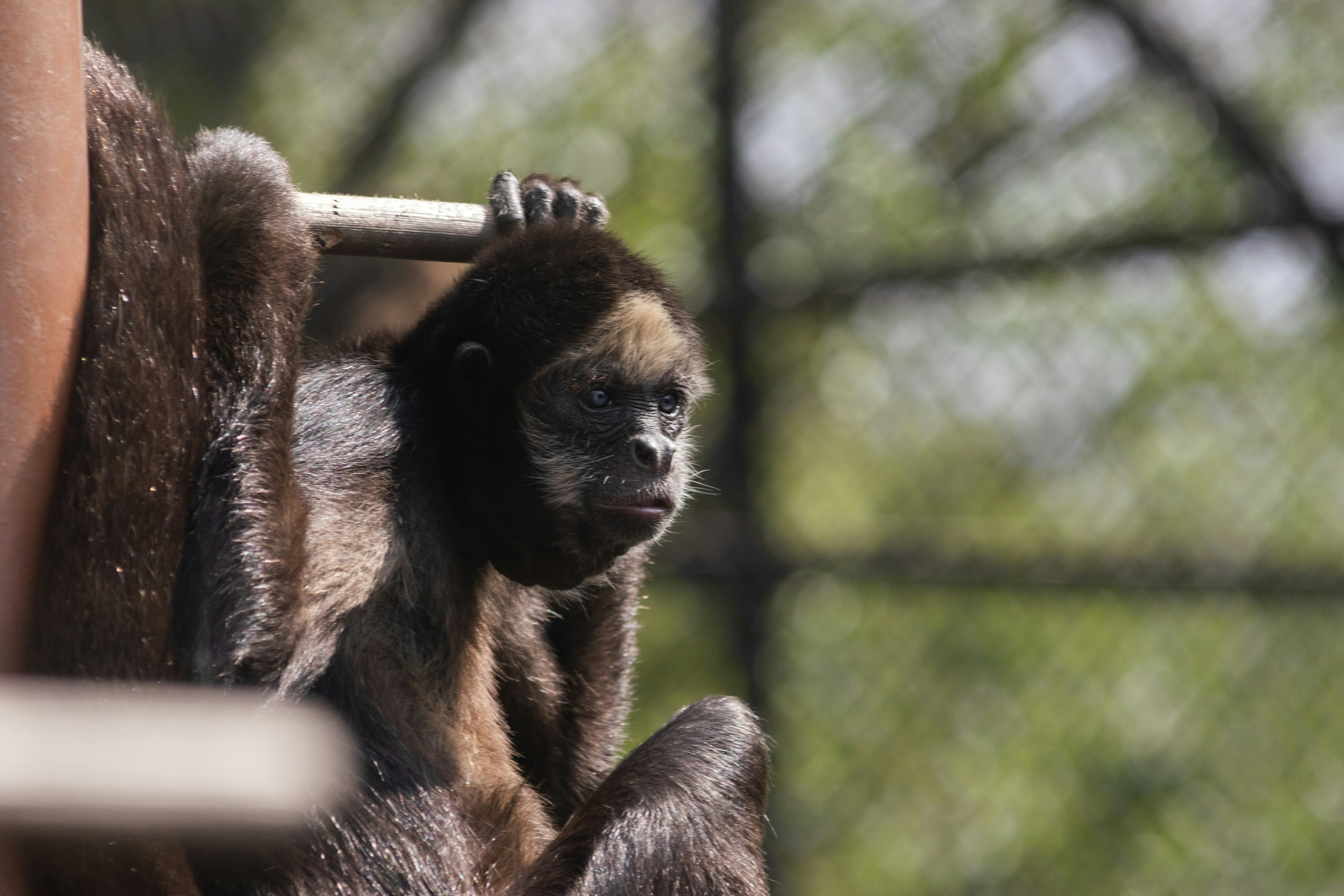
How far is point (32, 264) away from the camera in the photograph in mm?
2770

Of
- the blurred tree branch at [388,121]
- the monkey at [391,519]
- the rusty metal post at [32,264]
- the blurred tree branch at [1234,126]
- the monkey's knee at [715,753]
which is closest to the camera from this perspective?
the rusty metal post at [32,264]

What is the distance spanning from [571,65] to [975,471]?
131 inches

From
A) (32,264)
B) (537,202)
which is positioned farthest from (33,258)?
(537,202)

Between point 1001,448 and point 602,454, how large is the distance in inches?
155

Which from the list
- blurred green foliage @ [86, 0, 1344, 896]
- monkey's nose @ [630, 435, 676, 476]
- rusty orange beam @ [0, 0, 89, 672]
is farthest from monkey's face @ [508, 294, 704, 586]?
blurred green foliage @ [86, 0, 1344, 896]

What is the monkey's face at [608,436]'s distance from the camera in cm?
419

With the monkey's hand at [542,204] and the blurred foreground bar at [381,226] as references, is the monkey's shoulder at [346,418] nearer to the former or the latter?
the blurred foreground bar at [381,226]

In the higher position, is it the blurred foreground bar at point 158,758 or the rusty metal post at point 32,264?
the rusty metal post at point 32,264

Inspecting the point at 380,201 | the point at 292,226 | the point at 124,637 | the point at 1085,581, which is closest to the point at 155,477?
the point at 124,637

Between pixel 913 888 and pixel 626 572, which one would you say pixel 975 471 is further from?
pixel 626 572

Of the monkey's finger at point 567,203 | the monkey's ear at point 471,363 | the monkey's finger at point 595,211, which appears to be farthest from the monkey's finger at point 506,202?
the monkey's ear at point 471,363

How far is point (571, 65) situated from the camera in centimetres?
800

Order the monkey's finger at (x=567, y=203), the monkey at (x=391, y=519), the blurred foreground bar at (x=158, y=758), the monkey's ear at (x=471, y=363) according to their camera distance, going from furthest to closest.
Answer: the monkey's finger at (x=567, y=203) → the monkey's ear at (x=471, y=363) → the monkey at (x=391, y=519) → the blurred foreground bar at (x=158, y=758)

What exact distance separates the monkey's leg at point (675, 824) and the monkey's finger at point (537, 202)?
1.71m
